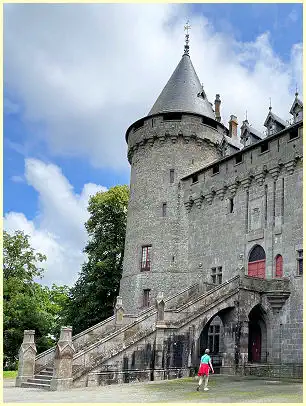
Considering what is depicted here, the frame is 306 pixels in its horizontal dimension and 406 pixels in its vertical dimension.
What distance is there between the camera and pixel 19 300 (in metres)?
36.3

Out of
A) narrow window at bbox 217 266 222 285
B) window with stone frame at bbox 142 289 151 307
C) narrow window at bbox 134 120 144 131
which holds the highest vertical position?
narrow window at bbox 134 120 144 131

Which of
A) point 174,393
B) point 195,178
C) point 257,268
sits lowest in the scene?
point 174,393

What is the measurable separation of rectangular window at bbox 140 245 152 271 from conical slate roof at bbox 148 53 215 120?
936 centimetres

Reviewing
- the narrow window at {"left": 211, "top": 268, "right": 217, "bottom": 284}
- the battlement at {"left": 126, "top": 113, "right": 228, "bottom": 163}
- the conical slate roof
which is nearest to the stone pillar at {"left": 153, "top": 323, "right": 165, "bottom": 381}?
the narrow window at {"left": 211, "top": 268, "right": 217, "bottom": 284}

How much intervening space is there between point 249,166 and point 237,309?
343 inches

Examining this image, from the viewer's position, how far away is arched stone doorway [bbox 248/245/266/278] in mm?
26000

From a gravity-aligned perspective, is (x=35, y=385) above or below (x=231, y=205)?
below

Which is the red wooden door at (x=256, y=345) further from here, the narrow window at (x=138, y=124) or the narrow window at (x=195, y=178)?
the narrow window at (x=138, y=124)

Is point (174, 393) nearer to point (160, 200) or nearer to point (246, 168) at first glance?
point (246, 168)

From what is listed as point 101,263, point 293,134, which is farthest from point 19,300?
point 293,134

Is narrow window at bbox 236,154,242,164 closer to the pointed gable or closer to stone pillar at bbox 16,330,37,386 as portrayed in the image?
the pointed gable

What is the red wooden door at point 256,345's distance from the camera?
25.0m

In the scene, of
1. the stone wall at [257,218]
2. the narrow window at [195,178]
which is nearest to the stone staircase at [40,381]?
the stone wall at [257,218]

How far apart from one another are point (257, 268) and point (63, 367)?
486 inches
